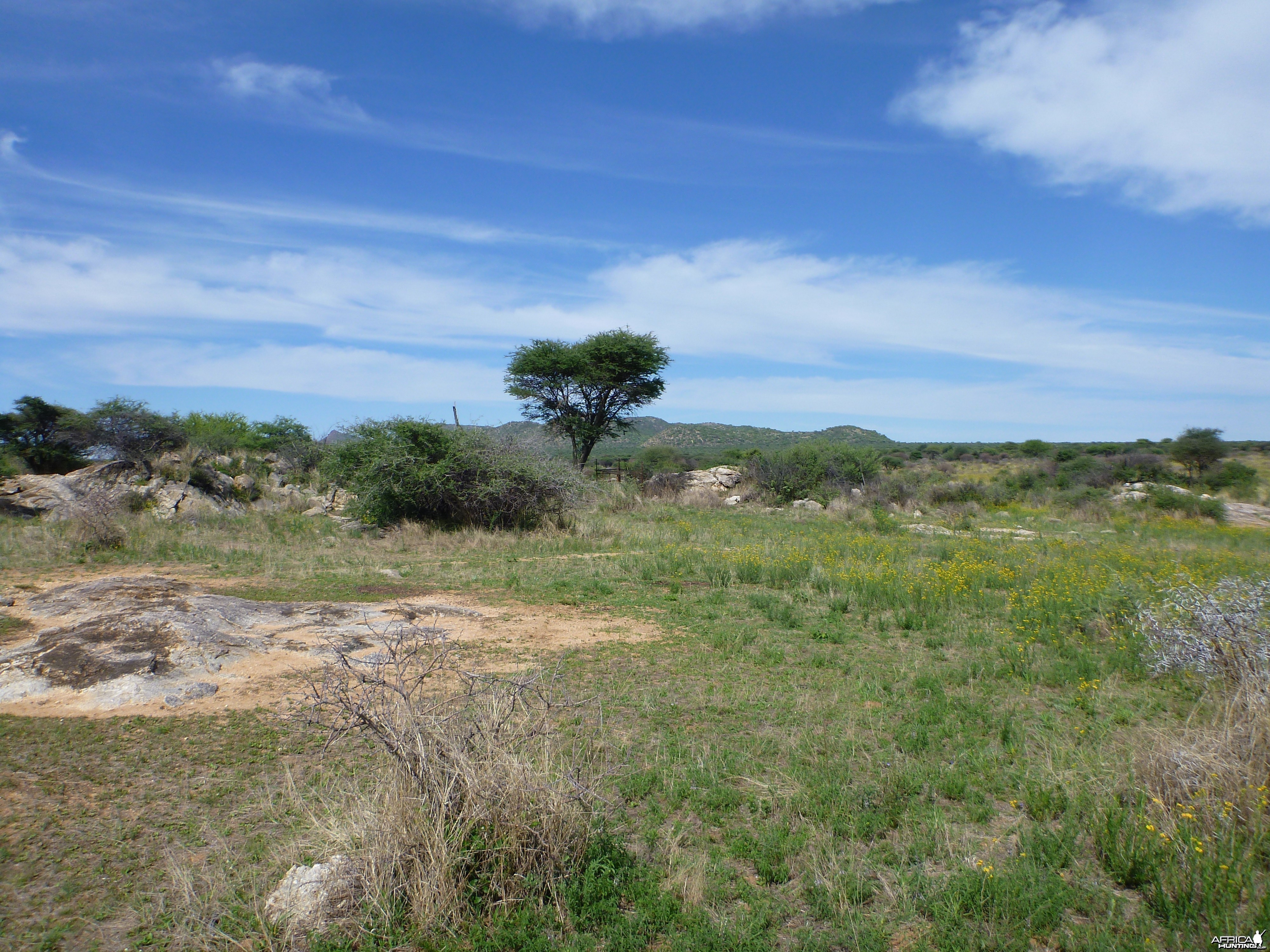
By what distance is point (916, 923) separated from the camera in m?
3.37

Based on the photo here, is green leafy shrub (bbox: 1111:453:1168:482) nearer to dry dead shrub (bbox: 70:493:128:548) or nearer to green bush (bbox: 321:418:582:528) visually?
green bush (bbox: 321:418:582:528)

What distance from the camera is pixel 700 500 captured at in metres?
27.6

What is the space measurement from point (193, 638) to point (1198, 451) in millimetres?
38485

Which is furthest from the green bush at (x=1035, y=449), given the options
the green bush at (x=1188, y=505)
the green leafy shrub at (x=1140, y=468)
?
the green bush at (x=1188, y=505)

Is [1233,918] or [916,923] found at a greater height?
[1233,918]

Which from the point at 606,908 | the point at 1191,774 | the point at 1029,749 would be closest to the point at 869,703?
the point at 1029,749

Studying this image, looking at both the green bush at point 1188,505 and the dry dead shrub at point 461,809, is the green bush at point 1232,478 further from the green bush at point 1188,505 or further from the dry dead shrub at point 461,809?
the dry dead shrub at point 461,809

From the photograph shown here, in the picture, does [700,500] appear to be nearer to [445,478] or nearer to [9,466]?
[445,478]

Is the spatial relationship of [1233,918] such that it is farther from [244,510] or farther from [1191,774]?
[244,510]

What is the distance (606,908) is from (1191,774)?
3.50 meters

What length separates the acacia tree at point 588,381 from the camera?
3300 centimetres

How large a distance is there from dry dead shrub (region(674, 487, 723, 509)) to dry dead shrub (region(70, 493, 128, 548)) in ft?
58.2

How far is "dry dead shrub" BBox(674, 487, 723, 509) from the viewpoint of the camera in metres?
27.0

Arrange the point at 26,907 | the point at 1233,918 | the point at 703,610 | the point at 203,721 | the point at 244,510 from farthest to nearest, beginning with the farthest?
the point at 244,510
the point at 703,610
the point at 203,721
the point at 26,907
the point at 1233,918
